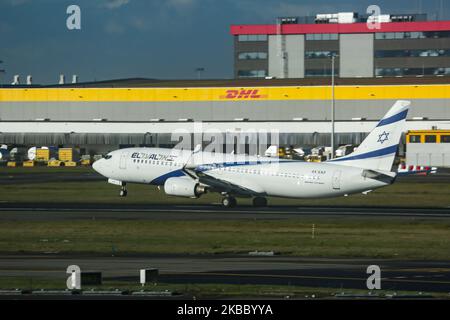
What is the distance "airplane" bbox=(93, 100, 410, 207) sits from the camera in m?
63.8

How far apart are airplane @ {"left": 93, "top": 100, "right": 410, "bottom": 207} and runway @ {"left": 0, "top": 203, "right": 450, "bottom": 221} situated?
134 cm

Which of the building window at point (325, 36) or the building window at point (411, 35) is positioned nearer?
the building window at point (411, 35)

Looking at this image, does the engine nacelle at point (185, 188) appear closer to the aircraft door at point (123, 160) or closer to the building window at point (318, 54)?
the aircraft door at point (123, 160)

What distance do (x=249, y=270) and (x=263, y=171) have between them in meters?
31.4

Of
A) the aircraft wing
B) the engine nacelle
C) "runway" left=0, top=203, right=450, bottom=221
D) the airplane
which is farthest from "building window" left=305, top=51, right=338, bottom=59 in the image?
"runway" left=0, top=203, right=450, bottom=221

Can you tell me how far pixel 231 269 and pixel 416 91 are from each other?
97.6m

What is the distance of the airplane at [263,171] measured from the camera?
63.8 meters

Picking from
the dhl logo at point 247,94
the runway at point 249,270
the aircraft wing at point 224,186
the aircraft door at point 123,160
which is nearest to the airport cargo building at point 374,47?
the dhl logo at point 247,94

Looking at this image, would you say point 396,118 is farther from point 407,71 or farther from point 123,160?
point 407,71

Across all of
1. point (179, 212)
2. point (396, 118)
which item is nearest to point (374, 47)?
point (396, 118)

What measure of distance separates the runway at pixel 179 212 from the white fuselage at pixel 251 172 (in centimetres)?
148

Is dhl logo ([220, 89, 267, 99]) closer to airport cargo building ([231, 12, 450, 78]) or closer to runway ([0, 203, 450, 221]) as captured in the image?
airport cargo building ([231, 12, 450, 78])

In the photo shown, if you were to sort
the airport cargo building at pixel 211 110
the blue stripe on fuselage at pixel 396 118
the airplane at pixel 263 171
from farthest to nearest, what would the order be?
the airport cargo building at pixel 211 110, the airplane at pixel 263 171, the blue stripe on fuselage at pixel 396 118
